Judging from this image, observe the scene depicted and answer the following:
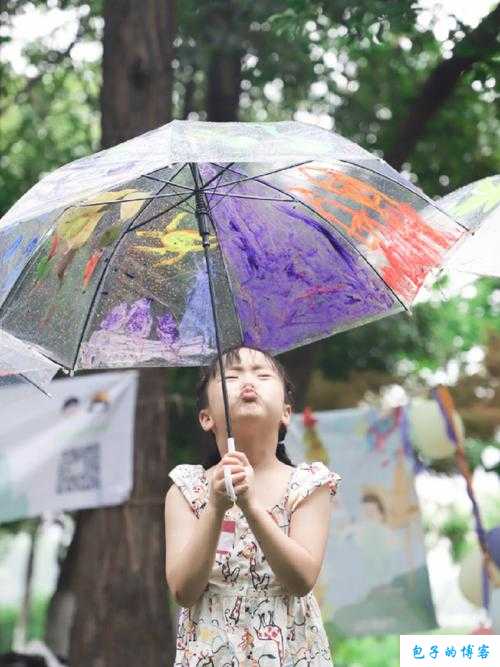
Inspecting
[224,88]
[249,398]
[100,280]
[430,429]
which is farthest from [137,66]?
[249,398]

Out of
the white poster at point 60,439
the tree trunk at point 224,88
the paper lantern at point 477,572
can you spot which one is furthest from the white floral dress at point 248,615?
the tree trunk at point 224,88

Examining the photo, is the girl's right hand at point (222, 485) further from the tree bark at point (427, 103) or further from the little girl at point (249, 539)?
the tree bark at point (427, 103)

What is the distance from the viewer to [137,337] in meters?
4.07

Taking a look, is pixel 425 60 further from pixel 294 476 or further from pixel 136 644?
pixel 294 476

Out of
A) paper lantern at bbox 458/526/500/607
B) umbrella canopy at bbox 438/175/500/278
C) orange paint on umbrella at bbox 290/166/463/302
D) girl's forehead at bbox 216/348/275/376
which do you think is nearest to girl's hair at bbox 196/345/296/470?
girl's forehead at bbox 216/348/275/376

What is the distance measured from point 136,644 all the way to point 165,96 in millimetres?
3471

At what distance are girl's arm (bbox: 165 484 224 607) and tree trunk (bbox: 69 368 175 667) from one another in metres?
4.22

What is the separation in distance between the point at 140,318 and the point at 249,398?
0.79 meters

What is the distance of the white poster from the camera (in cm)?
798

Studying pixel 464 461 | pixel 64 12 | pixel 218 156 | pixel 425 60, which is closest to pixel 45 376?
pixel 218 156

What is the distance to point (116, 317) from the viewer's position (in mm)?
4059

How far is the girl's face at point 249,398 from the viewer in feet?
11.1

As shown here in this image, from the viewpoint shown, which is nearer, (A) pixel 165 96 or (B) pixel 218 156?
(B) pixel 218 156

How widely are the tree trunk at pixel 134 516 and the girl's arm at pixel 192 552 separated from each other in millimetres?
4223
